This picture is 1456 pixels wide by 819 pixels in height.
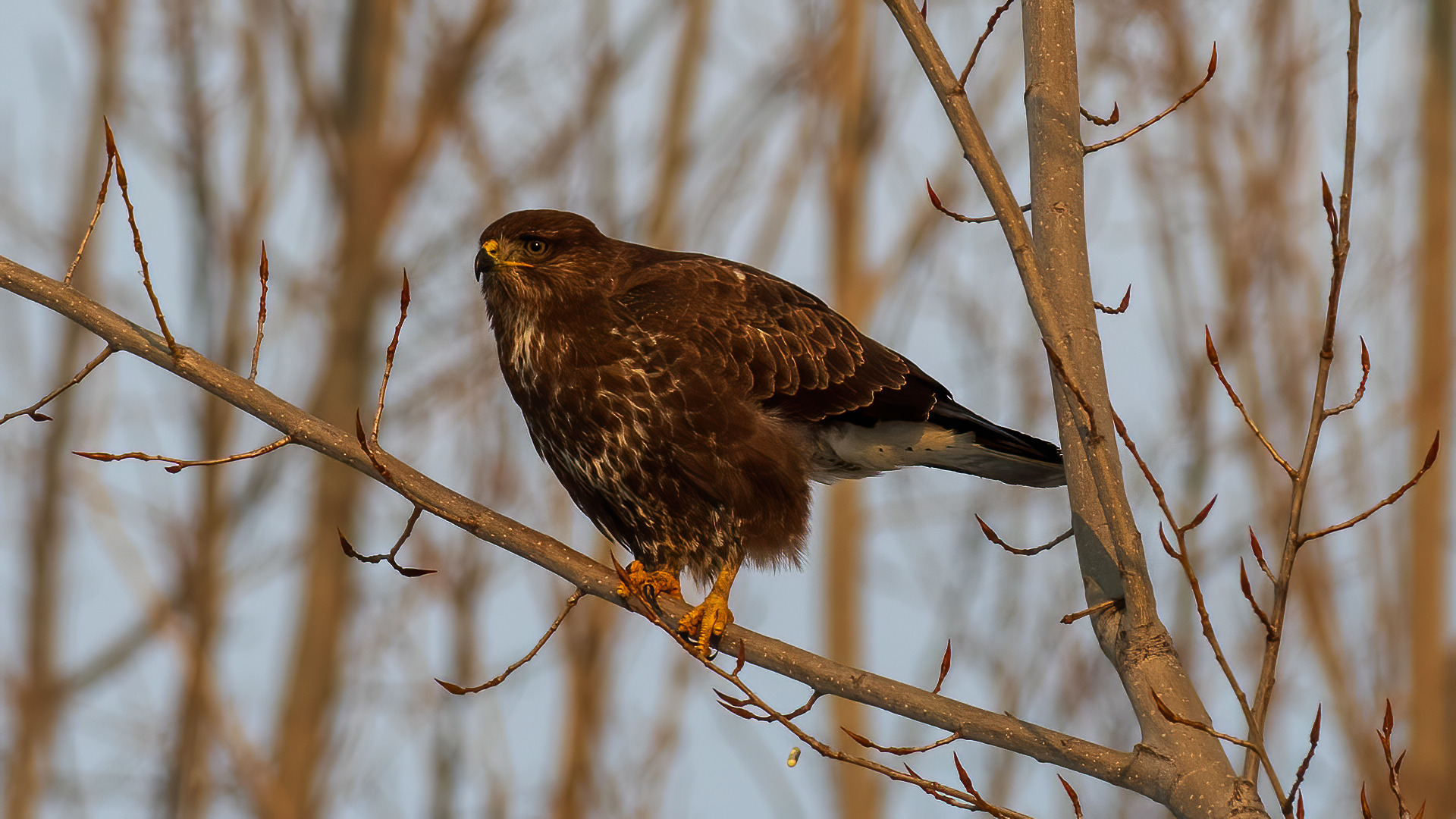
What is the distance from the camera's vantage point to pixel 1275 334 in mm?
8820

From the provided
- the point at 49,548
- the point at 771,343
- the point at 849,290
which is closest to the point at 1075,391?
the point at 771,343

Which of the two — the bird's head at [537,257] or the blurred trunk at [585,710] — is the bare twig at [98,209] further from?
the blurred trunk at [585,710]

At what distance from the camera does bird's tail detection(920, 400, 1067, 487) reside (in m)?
4.20

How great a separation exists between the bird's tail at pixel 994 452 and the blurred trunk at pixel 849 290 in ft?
15.1

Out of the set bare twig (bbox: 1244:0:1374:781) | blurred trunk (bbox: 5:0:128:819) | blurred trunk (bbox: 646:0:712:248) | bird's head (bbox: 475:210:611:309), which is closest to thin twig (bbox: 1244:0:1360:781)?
bare twig (bbox: 1244:0:1374:781)

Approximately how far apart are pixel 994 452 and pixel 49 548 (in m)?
8.74

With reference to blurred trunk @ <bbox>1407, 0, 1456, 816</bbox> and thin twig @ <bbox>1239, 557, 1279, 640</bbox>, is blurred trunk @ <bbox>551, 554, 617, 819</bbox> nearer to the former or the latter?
blurred trunk @ <bbox>1407, 0, 1456, 816</bbox>

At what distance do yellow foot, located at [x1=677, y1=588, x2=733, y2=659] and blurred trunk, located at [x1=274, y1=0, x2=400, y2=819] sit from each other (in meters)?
5.53

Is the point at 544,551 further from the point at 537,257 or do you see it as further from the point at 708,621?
the point at 537,257

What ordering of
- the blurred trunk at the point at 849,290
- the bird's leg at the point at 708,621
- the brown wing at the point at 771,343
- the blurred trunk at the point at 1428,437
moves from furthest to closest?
the blurred trunk at the point at 849,290 < the blurred trunk at the point at 1428,437 < the brown wing at the point at 771,343 < the bird's leg at the point at 708,621

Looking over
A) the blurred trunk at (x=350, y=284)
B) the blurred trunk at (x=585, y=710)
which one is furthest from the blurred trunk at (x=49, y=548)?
the blurred trunk at (x=585, y=710)

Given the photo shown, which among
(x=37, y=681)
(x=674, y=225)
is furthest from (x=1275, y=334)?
(x=37, y=681)

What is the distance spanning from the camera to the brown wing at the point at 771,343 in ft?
13.6

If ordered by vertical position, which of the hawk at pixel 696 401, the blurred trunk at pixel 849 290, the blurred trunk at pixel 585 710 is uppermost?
the blurred trunk at pixel 849 290
